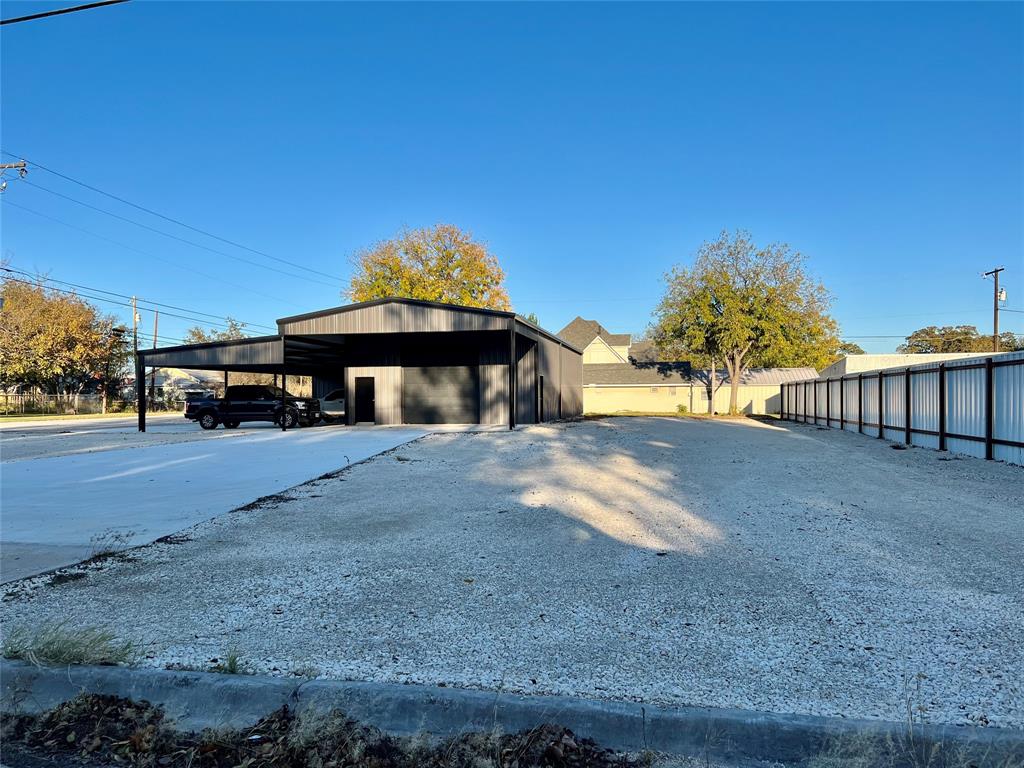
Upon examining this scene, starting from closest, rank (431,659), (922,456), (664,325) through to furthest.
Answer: (431,659) < (922,456) < (664,325)

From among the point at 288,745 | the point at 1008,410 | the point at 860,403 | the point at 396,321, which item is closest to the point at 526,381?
the point at 396,321

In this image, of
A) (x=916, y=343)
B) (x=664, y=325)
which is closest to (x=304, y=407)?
(x=664, y=325)

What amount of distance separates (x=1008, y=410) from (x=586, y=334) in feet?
180

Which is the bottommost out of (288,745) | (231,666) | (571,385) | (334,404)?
(288,745)

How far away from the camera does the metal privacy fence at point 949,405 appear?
37.5ft

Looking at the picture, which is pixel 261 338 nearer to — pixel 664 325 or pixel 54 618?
pixel 54 618

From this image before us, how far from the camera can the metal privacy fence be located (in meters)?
11.4

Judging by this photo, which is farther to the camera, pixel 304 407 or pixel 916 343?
pixel 916 343

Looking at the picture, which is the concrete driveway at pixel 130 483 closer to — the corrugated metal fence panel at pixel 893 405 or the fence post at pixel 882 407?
the corrugated metal fence panel at pixel 893 405

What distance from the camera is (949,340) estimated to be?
71.2 metres

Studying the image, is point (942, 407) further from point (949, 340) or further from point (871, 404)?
point (949, 340)

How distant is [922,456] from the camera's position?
43.5 feet

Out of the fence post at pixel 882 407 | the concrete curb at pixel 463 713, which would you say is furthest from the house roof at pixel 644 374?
the concrete curb at pixel 463 713

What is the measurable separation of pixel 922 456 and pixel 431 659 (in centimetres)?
1337
